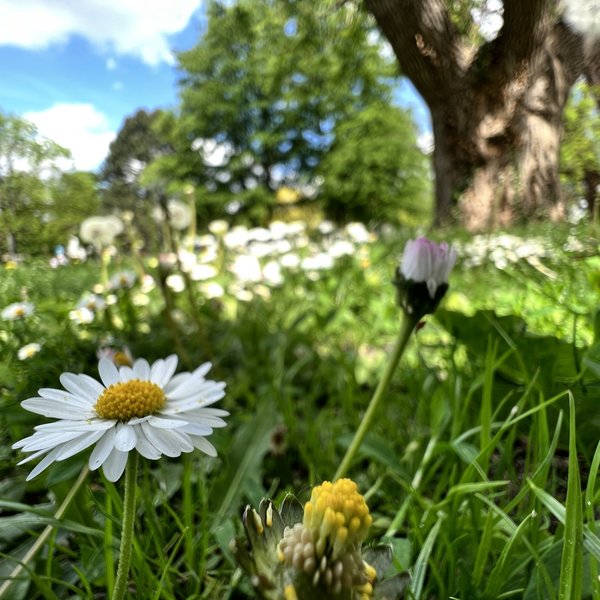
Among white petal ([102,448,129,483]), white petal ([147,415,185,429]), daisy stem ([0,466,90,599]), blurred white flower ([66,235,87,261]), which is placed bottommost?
daisy stem ([0,466,90,599])

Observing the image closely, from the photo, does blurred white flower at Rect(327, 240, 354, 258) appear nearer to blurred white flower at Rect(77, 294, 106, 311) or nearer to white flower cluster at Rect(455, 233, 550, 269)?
white flower cluster at Rect(455, 233, 550, 269)

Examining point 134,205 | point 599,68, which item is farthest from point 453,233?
point 134,205

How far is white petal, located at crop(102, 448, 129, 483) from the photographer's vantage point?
0.78 ft

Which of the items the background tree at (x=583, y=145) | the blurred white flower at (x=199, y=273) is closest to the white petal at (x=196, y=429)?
the background tree at (x=583, y=145)

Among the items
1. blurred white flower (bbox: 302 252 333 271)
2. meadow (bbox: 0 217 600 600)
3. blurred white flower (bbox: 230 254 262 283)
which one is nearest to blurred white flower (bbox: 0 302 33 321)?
meadow (bbox: 0 217 600 600)

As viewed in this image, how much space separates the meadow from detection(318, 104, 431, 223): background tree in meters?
4.62

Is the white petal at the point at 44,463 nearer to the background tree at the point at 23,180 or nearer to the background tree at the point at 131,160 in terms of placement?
the background tree at the point at 23,180

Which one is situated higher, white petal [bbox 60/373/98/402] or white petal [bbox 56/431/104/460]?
white petal [bbox 60/373/98/402]

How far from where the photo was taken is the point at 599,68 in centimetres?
58

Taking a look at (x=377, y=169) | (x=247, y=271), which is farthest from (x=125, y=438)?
(x=377, y=169)

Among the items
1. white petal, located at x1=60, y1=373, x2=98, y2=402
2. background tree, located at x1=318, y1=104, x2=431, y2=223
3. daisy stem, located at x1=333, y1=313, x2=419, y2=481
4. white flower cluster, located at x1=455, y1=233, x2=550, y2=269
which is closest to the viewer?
white petal, located at x1=60, y1=373, x2=98, y2=402

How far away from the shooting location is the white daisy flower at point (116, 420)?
0.81 ft

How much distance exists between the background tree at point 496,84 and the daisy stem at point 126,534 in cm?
63

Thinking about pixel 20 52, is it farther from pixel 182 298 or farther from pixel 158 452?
pixel 182 298
